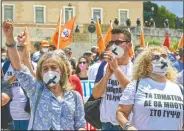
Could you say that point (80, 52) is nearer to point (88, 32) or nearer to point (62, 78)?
point (88, 32)

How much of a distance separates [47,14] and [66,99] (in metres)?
49.3

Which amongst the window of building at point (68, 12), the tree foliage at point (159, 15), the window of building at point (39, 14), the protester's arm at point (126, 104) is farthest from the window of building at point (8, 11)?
the protester's arm at point (126, 104)

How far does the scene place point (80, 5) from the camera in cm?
5591

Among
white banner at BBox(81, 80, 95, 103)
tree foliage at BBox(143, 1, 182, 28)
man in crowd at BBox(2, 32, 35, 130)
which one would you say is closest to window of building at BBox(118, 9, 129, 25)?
tree foliage at BBox(143, 1, 182, 28)

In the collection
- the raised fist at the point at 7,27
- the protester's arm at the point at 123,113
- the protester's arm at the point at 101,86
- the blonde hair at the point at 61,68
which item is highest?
the raised fist at the point at 7,27

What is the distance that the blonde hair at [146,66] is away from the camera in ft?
18.7

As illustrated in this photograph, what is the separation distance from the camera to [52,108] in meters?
5.46

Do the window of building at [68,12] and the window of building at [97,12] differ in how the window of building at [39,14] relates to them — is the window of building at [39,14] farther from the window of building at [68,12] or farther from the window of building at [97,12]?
the window of building at [97,12]

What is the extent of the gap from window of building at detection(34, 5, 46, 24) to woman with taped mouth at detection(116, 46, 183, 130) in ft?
159

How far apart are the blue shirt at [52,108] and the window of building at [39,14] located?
4861cm

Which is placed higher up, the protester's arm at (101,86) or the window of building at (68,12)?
the window of building at (68,12)

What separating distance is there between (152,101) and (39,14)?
163ft

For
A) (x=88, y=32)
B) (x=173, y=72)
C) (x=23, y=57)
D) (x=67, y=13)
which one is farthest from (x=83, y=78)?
(x=67, y=13)

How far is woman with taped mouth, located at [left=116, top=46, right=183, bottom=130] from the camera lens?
5387 millimetres
